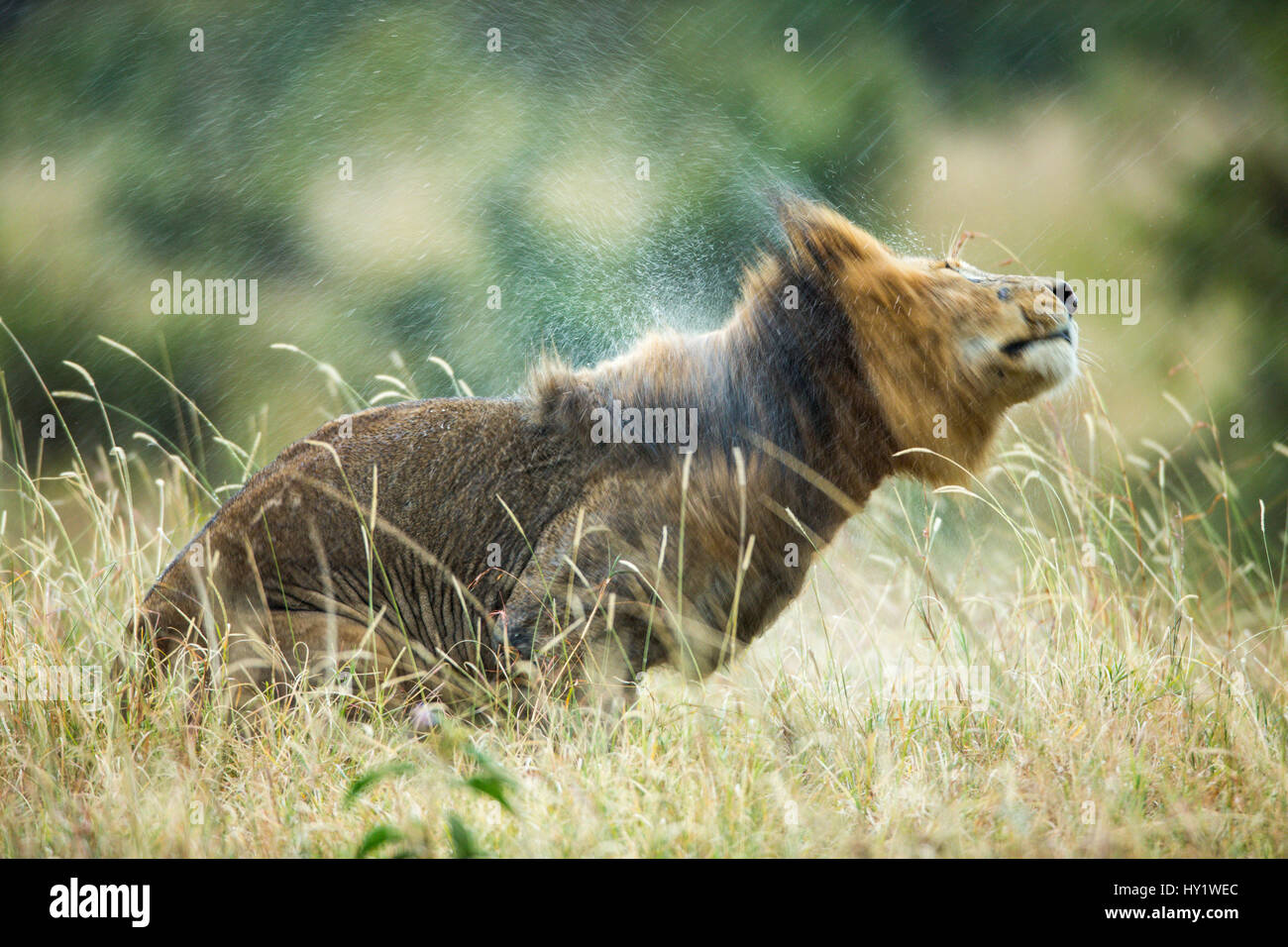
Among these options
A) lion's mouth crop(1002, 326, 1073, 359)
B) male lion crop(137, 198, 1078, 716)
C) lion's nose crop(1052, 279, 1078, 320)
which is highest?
lion's nose crop(1052, 279, 1078, 320)

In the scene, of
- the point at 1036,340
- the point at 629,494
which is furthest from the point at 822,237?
the point at 629,494

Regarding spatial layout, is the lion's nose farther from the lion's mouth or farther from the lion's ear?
the lion's ear

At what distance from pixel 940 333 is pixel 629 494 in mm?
1040

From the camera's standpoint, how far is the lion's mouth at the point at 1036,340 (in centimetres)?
355

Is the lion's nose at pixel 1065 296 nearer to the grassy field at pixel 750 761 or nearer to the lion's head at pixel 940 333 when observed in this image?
the lion's head at pixel 940 333

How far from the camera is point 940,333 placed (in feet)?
11.8

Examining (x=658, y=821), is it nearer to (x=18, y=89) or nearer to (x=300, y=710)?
(x=300, y=710)

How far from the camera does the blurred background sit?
343 inches

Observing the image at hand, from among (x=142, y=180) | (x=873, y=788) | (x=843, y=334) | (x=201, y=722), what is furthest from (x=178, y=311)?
(x=873, y=788)

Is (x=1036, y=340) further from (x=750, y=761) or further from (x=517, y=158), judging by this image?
(x=517, y=158)

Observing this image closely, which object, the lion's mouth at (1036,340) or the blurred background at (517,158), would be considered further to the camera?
the blurred background at (517,158)

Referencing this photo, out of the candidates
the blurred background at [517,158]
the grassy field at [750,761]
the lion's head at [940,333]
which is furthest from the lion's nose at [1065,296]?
the blurred background at [517,158]

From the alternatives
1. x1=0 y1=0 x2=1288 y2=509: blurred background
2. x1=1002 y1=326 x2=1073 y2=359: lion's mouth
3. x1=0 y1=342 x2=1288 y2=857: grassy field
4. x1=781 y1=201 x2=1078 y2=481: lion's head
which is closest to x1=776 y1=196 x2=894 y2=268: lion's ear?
x1=781 y1=201 x2=1078 y2=481: lion's head

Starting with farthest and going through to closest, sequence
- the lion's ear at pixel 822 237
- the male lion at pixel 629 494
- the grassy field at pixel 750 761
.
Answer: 1. the lion's ear at pixel 822 237
2. the male lion at pixel 629 494
3. the grassy field at pixel 750 761
